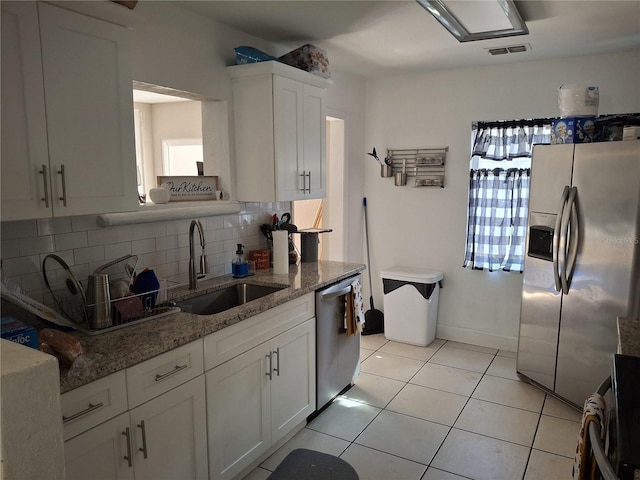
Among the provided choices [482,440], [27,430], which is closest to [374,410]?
[482,440]

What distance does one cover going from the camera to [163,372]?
1.85 metres

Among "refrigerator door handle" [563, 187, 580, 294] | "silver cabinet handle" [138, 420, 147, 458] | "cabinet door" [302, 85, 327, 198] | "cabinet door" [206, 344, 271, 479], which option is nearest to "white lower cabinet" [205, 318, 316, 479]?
"cabinet door" [206, 344, 271, 479]

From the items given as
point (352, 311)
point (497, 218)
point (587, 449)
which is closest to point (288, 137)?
point (352, 311)

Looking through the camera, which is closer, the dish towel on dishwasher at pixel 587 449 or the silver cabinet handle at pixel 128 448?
the dish towel on dishwasher at pixel 587 449

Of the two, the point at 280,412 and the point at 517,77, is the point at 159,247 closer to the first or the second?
the point at 280,412

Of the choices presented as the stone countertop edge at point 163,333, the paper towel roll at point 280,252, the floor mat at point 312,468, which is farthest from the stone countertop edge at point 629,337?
the paper towel roll at point 280,252

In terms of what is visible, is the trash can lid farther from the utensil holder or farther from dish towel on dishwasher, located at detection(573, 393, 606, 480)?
dish towel on dishwasher, located at detection(573, 393, 606, 480)

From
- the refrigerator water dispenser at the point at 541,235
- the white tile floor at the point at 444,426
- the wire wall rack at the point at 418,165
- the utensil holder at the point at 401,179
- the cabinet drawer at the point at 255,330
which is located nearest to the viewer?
the cabinet drawer at the point at 255,330

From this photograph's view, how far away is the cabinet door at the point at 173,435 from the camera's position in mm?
1777

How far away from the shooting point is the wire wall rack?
427 centimetres

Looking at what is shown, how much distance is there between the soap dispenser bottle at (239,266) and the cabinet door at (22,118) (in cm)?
136

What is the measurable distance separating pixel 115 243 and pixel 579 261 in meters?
2.77

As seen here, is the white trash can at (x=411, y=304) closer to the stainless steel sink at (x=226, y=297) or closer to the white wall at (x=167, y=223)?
the white wall at (x=167, y=223)

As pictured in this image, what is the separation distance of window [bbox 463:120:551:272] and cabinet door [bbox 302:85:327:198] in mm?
1490
